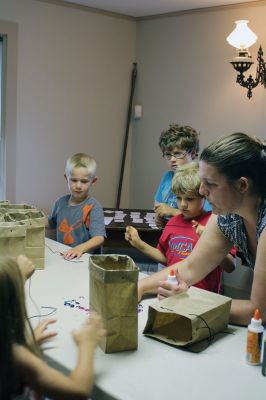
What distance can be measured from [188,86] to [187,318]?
305 centimetres

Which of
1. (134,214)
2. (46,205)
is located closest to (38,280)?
(134,214)

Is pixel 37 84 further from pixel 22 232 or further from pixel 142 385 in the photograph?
pixel 142 385

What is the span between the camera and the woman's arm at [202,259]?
1771mm

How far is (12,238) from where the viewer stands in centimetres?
200

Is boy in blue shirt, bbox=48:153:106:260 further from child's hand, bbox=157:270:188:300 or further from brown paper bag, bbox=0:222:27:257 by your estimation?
child's hand, bbox=157:270:188:300

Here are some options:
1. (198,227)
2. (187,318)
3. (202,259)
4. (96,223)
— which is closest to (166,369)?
(187,318)

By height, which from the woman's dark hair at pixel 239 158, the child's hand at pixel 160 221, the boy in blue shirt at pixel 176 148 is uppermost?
the woman's dark hair at pixel 239 158

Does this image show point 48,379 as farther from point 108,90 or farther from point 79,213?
point 108,90

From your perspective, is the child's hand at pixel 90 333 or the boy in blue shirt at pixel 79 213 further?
the boy in blue shirt at pixel 79 213

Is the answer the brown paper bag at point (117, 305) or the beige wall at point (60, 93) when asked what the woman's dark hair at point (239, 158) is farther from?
the beige wall at point (60, 93)

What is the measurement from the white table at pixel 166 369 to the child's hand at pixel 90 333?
0.25 ft

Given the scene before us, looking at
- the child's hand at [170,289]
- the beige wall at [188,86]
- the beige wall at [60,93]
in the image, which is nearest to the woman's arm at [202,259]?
the child's hand at [170,289]

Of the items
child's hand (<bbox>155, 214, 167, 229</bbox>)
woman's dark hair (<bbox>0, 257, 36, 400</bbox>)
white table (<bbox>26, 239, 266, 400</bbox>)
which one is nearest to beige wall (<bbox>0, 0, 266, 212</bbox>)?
child's hand (<bbox>155, 214, 167, 229</bbox>)

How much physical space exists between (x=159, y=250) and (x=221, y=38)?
7.39 feet
